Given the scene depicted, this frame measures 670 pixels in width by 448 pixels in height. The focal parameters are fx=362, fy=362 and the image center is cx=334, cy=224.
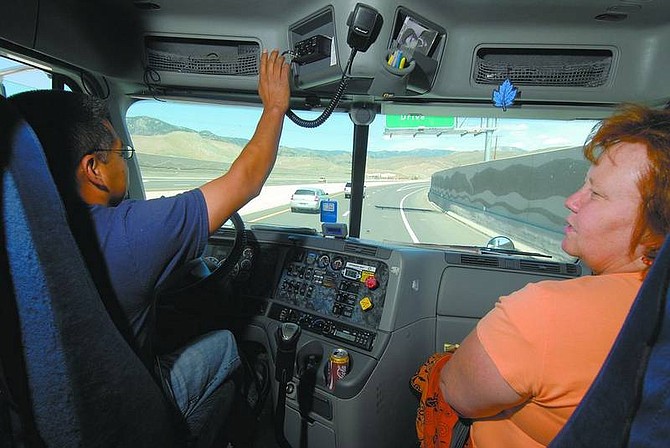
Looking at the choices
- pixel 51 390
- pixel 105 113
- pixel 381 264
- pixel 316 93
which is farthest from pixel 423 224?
pixel 51 390

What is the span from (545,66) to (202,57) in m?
1.88

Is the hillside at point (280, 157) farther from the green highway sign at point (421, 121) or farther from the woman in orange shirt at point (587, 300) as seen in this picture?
the woman in orange shirt at point (587, 300)

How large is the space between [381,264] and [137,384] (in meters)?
1.28

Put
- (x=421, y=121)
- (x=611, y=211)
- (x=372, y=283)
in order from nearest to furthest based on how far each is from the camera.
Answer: (x=611, y=211), (x=372, y=283), (x=421, y=121)

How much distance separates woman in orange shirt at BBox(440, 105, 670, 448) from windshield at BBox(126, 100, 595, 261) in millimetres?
1626

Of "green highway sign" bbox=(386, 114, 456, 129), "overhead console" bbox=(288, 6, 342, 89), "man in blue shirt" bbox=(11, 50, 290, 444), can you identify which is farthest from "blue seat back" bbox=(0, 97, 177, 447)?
"green highway sign" bbox=(386, 114, 456, 129)

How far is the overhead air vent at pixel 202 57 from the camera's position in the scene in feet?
6.69

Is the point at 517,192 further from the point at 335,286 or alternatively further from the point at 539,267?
the point at 335,286

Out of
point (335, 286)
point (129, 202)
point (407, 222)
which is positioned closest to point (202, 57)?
point (129, 202)

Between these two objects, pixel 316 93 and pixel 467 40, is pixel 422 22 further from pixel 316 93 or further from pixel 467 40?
pixel 316 93

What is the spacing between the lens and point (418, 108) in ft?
7.66

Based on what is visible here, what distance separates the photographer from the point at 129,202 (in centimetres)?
104

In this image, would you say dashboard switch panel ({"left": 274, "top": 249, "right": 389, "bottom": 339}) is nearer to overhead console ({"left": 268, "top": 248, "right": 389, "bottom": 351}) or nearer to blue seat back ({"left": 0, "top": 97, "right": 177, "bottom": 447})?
overhead console ({"left": 268, "top": 248, "right": 389, "bottom": 351})

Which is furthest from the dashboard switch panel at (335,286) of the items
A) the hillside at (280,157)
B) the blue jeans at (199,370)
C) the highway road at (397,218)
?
the hillside at (280,157)
